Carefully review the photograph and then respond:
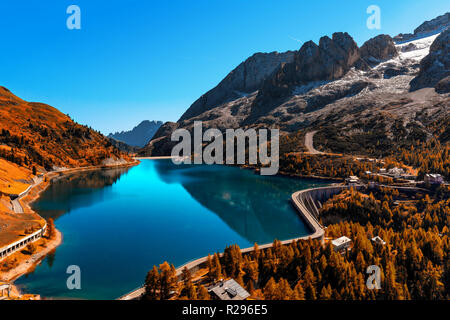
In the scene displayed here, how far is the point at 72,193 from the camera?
105812 mm

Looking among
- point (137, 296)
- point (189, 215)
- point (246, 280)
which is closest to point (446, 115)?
point (189, 215)

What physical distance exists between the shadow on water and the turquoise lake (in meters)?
0.30

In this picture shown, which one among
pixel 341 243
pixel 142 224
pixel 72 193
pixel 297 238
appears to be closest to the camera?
pixel 341 243

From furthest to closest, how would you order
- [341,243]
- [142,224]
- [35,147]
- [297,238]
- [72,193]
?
[35,147]
[72,193]
[142,224]
[297,238]
[341,243]

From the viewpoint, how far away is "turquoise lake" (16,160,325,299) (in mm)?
42062

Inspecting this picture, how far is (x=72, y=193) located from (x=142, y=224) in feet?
179

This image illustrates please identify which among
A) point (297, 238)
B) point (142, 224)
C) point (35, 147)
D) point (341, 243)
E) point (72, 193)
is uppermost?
point (35, 147)

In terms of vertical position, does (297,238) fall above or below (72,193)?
below

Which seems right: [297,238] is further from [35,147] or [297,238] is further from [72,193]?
[35,147]

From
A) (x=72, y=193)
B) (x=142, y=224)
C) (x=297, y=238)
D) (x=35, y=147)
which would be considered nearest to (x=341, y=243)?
(x=297, y=238)

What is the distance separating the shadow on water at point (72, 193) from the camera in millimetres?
81944

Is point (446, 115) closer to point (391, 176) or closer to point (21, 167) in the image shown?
point (391, 176)

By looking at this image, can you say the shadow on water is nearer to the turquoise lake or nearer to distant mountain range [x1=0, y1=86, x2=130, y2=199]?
the turquoise lake

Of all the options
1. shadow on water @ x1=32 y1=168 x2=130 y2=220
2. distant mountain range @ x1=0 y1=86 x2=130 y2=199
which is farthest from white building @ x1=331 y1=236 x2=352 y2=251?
distant mountain range @ x1=0 y1=86 x2=130 y2=199
